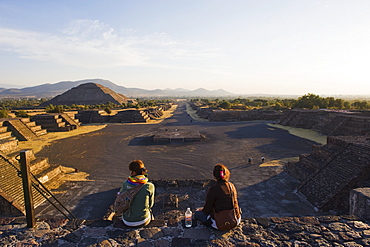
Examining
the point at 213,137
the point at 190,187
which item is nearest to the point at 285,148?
the point at 213,137

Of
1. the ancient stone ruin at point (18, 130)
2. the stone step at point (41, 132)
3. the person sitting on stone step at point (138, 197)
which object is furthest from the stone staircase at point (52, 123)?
the person sitting on stone step at point (138, 197)

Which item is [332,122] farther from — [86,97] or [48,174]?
[86,97]

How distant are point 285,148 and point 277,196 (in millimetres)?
9120

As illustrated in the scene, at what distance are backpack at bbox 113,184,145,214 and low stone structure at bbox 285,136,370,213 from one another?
24.0ft

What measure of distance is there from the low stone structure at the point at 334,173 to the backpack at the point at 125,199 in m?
7.32

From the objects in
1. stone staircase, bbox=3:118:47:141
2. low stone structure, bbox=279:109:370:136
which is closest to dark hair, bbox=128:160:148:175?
low stone structure, bbox=279:109:370:136

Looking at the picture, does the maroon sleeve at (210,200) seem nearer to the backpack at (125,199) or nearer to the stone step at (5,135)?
the backpack at (125,199)

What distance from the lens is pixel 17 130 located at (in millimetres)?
21297

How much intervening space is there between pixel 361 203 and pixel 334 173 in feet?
17.6

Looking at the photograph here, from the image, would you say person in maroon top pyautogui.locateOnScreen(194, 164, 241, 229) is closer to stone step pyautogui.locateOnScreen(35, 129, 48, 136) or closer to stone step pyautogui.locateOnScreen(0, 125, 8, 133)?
stone step pyautogui.locateOnScreen(0, 125, 8, 133)

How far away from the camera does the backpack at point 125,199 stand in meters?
3.56

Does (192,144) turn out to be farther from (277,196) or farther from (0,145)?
(0,145)

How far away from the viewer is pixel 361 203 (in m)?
4.23

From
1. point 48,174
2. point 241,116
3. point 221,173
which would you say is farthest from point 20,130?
point 241,116
